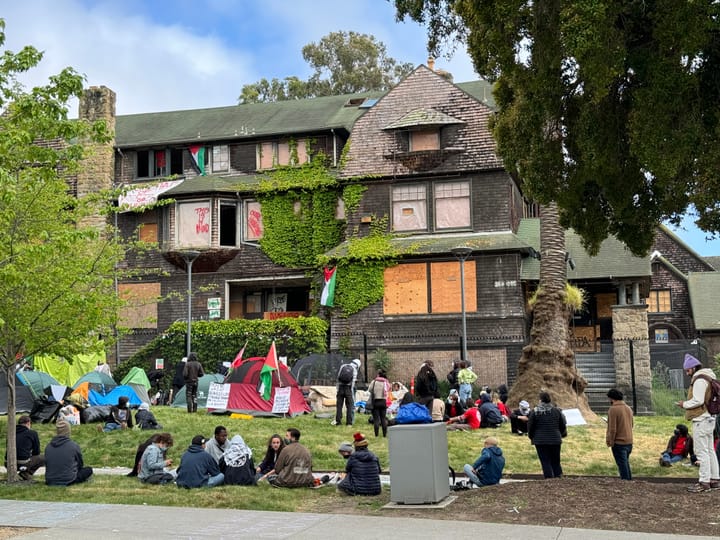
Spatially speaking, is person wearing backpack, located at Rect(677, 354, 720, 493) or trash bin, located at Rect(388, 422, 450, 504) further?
person wearing backpack, located at Rect(677, 354, 720, 493)

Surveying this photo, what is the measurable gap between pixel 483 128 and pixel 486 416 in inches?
581

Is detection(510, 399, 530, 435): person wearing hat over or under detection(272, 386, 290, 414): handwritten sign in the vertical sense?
under

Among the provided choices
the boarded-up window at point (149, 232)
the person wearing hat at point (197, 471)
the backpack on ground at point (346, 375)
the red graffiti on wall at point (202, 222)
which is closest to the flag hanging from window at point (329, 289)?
the red graffiti on wall at point (202, 222)

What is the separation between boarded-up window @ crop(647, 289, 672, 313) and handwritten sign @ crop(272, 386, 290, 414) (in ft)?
88.3

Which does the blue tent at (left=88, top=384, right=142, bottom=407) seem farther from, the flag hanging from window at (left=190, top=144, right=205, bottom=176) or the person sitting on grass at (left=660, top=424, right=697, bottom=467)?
the person sitting on grass at (left=660, top=424, right=697, bottom=467)

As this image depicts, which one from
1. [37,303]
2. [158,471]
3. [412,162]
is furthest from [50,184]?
[412,162]

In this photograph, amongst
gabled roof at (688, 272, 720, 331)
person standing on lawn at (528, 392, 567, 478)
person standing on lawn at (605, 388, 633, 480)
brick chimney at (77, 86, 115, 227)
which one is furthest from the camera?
gabled roof at (688, 272, 720, 331)

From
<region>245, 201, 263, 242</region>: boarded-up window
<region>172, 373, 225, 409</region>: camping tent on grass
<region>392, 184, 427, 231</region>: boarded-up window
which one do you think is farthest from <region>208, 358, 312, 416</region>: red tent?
<region>245, 201, 263, 242</region>: boarded-up window

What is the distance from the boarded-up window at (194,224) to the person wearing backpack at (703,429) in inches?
1004

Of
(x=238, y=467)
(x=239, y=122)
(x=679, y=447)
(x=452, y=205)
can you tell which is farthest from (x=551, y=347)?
(x=239, y=122)

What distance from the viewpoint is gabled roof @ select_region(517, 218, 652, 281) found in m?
34.2

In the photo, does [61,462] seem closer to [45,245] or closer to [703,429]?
[45,245]

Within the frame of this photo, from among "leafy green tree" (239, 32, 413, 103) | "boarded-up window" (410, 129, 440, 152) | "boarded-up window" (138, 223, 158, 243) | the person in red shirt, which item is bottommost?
the person in red shirt

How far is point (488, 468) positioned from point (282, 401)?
10412 mm
